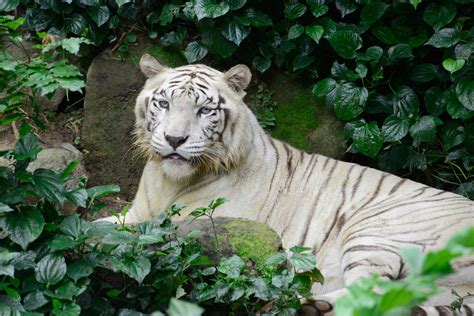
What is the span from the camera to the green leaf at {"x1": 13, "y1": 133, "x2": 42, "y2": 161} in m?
3.07

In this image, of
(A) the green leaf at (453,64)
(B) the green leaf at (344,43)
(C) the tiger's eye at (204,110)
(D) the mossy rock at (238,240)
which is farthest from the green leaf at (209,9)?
(D) the mossy rock at (238,240)

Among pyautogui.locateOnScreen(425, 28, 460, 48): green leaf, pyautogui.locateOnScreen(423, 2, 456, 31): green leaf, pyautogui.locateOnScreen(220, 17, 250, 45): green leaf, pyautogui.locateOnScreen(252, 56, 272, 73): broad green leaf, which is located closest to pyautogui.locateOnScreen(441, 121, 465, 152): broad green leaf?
pyautogui.locateOnScreen(425, 28, 460, 48): green leaf

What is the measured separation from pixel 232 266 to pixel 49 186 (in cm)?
85

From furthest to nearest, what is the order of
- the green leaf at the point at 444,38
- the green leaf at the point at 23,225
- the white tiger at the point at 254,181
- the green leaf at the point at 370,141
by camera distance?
the green leaf at the point at 370,141 → the green leaf at the point at 444,38 → the white tiger at the point at 254,181 → the green leaf at the point at 23,225

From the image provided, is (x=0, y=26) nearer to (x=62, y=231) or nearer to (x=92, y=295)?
(x=62, y=231)

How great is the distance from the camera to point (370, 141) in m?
5.61

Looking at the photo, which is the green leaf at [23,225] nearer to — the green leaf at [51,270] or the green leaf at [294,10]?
the green leaf at [51,270]

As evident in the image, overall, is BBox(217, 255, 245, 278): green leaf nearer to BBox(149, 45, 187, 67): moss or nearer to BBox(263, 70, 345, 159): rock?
BBox(263, 70, 345, 159): rock

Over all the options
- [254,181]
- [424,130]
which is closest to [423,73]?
[424,130]

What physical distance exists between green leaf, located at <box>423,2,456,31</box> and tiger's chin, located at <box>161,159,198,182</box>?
7.54 ft

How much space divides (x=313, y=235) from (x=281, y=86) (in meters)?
1.97

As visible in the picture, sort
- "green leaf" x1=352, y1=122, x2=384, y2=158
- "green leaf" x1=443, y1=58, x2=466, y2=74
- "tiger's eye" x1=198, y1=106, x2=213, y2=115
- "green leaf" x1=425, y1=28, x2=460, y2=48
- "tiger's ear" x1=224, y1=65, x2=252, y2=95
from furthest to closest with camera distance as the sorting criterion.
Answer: "green leaf" x1=352, y1=122, x2=384, y2=158
"green leaf" x1=425, y1=28, x2=460, y2=48
"green leaf" x1=443, y1=58, x2=466, y2=74
"tiger's ear" x1=224, y1=65, x2=252, y2=95
"tiger's eye" x1=198, y1=106, x2=213, y2=115

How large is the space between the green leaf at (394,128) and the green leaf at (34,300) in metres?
3.40

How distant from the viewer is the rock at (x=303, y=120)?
600cm
